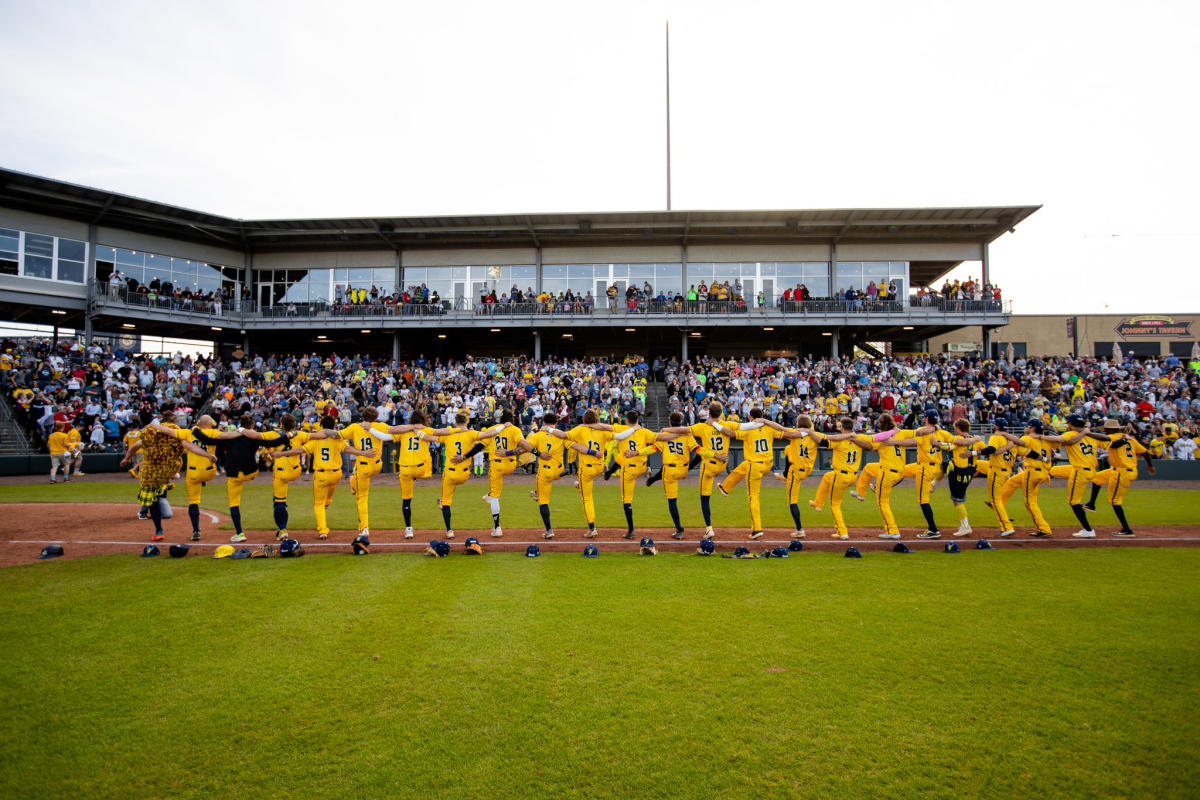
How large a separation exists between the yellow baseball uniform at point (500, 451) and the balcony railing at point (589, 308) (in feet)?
80.9

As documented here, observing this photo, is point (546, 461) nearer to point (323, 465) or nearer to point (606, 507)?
point (323, 465)

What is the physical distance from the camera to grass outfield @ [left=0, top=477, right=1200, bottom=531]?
1297 centimetres

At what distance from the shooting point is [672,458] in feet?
37.0

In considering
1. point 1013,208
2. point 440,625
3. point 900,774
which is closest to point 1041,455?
point 900,774

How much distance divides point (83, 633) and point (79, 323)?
40059 millimetres

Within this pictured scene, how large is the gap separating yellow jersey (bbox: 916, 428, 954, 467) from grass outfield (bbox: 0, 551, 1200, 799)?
3446 millimetres

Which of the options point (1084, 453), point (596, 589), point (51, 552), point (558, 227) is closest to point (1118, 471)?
point (1084, 453)

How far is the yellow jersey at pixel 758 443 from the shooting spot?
11.0m

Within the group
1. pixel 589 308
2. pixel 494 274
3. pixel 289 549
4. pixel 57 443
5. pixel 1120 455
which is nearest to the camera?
pixel 289 549

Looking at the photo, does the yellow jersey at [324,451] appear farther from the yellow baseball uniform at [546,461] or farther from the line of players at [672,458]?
the yellow baseball uniform at [546,461]

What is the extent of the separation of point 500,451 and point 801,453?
5540 mm

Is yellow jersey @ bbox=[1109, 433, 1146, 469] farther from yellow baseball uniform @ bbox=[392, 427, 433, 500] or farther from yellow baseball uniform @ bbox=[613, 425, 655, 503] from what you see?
yellow baseball uniform @ bbox=[392, 427, 433, 500]

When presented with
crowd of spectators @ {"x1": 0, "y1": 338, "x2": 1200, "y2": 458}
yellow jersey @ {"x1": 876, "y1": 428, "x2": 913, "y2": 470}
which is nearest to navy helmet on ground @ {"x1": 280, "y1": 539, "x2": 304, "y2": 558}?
yellow jersey @ {"x1": 876, "y1": 428, "x2": 913, "y2": 470}

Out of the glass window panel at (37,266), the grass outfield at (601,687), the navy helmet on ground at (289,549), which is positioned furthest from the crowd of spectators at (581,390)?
the grass outfield at (601,687)
